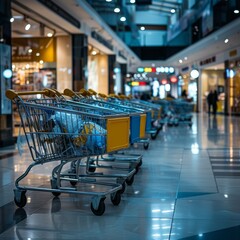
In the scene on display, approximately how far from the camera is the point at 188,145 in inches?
487

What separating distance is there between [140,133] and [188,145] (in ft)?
19.5

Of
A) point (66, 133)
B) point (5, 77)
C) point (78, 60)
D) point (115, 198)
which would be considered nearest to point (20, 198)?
point (66, 133)

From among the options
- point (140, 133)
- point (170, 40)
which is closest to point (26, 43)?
point (140, 133)

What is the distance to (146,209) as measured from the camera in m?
5.32

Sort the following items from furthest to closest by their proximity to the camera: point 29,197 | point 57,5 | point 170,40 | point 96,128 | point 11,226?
1. point 170,40
2. point 57,5
3. point 29,197
4. point 96,128
5. point 11,226

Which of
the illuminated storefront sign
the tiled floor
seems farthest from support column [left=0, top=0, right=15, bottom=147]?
the illuminated storefront sign

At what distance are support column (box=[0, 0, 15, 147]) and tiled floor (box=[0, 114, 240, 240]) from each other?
3323mm

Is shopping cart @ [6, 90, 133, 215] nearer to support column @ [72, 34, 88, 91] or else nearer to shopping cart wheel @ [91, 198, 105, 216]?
shopping cart wheel @ [91, 198, 105, 216]

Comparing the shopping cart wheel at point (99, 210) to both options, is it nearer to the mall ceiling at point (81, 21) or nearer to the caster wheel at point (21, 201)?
the caster wheel at point (21, 201)

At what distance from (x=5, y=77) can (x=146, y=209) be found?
737 centimetres

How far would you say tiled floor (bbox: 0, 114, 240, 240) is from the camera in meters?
4.44

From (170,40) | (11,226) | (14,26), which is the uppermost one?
(170,40)

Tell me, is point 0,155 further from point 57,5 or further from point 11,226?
point 57,5

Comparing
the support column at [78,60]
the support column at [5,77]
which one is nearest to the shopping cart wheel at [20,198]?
the support column at [5,77]
